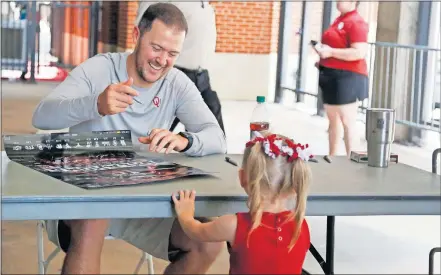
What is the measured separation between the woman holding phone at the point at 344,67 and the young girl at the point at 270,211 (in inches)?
151

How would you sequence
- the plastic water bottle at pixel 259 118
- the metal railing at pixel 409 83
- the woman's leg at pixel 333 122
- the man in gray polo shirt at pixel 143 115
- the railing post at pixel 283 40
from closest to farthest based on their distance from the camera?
the man in gray polo shirt at pixel 143 115, the plastic water bottle at pixel 259 118, the woman's leg at pixel 333 122, the metal railing at pixel 409 83, the railing post at pixel 283 40

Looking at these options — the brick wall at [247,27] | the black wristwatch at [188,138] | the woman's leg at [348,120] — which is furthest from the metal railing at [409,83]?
the black wristwatch at [188,138]

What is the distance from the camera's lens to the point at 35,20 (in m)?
13.6

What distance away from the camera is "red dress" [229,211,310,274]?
1920 mm

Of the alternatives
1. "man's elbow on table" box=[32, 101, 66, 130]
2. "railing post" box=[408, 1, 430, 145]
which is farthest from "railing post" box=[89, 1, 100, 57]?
"man's elbow on table" box=[32, 101, 66, 130]

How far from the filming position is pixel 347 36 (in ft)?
18.8

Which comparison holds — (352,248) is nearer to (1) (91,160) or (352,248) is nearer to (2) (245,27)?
(1) (91,160)

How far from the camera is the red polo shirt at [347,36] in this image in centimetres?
569

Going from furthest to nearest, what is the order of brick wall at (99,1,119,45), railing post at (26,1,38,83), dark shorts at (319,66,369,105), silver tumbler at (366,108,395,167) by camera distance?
brick wall at (99,1,119,45) → railing post at (26,1,38,83) → dark shorts at (319,66,369,105) → silver tumbler at (366,108,395,167)

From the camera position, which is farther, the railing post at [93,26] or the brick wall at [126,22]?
the railing post at [93,26]

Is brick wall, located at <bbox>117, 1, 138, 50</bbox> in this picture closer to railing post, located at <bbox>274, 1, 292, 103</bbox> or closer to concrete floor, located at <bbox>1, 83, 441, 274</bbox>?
railing post, located at <bbox>274, 1, 292, 103</bbox>

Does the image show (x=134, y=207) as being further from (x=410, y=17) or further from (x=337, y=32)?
(x=410, y=17)

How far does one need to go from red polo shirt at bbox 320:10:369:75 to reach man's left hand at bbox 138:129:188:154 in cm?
340

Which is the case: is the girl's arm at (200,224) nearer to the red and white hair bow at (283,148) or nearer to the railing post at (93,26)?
the red and white hair bow at (283,148)
